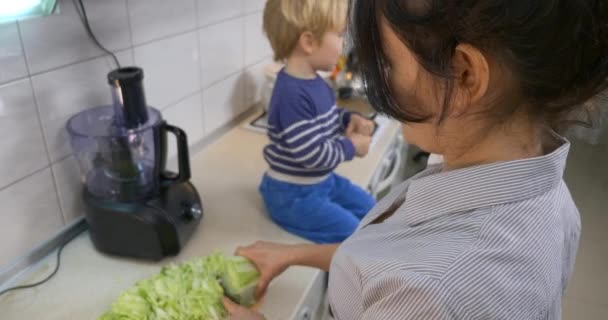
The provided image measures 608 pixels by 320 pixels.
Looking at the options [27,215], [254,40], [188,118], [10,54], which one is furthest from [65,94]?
[254,40]

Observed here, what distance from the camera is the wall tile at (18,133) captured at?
2.56 feet

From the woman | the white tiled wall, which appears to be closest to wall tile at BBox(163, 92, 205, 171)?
the white tiled wall

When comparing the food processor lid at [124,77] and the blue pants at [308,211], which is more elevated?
the food processor lid at [124,77]

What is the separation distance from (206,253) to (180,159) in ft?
0.68

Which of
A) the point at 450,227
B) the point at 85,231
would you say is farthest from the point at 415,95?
the point at 85,231

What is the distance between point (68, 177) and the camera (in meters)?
0.94

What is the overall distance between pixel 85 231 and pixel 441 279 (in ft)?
2.77

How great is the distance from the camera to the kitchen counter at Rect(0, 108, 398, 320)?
32.2 inches

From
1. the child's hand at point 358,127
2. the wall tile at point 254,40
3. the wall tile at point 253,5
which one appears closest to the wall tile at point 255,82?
the wall tile at point 254,40

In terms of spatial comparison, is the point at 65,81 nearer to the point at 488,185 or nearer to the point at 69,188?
the point at 69,188

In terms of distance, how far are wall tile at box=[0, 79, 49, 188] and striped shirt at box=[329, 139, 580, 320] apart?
0.64 meters

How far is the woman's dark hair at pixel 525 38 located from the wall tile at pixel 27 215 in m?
0.71

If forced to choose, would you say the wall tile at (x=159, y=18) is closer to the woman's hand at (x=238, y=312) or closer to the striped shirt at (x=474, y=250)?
the woman's hand at (x=238, y=312)

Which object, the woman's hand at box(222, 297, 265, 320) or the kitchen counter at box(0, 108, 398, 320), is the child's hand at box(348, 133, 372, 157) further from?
the woman's hand at box(222, 297, 265, 320)
